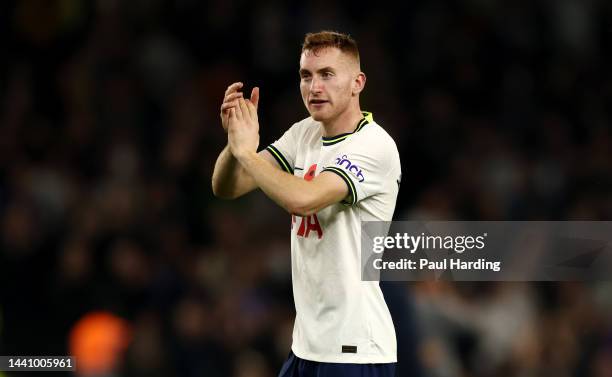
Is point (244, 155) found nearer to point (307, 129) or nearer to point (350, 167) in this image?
point (350, 167)

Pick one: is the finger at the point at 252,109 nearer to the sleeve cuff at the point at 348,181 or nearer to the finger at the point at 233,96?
the finger at the point at 233,96

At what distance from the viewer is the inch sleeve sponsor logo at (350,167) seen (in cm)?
362

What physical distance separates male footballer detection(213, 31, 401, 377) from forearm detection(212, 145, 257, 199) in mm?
63

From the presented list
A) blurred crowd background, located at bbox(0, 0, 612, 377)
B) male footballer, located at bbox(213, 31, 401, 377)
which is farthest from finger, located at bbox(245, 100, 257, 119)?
blurred crowd background, located at bbox(0, 0, 612, 377)

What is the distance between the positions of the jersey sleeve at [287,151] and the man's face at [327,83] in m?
0.32

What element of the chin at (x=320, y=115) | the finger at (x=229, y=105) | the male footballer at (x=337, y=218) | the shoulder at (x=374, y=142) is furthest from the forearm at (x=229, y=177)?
the shoulder at (x=374, y=142)

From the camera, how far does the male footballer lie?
3.62 meters

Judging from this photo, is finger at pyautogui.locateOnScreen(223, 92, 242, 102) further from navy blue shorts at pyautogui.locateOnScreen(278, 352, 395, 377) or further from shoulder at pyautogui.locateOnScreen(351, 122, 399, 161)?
navy blue shorts at pyautogui.locateOnScreen(278, 352, 395, 377)

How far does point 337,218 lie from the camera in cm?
368

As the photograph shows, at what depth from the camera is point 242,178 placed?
3971 mm

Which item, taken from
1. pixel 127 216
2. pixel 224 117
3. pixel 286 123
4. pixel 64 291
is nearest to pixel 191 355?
pixel 64 291

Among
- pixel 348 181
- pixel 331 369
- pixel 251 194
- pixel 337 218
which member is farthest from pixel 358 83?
pixel 251 194

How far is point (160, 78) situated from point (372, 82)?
5.99 ft

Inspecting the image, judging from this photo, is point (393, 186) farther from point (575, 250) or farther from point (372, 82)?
point (372, 82)
